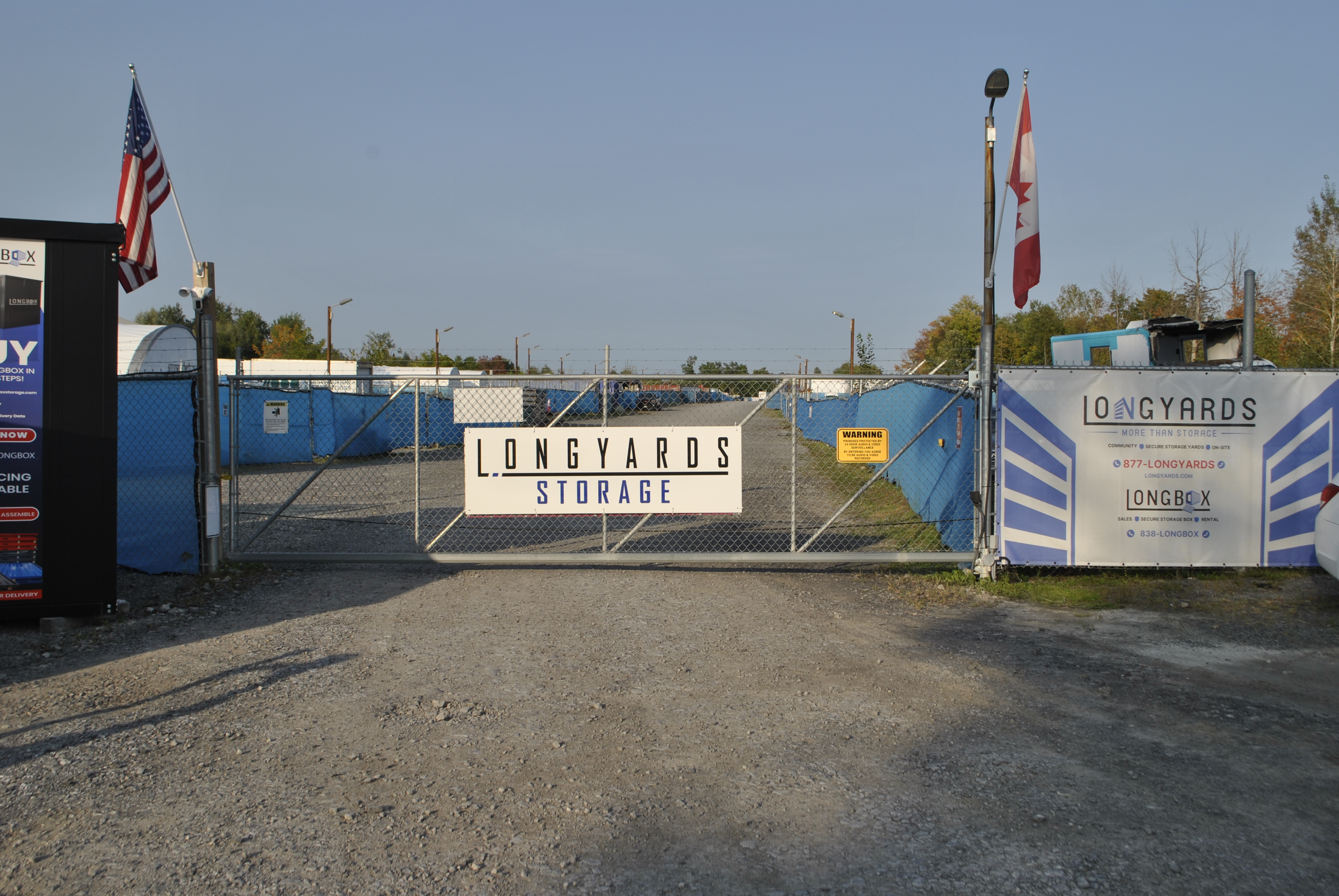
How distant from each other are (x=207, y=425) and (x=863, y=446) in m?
6.72

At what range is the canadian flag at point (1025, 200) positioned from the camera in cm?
827

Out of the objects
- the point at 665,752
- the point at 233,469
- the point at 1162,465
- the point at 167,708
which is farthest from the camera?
the point at 233,469

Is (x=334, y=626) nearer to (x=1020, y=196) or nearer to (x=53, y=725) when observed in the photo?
(x=53, y=725)

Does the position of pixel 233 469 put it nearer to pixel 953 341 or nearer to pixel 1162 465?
pixel 1162 465

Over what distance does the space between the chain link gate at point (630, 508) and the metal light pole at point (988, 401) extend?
0.27 metres

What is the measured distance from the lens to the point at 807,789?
405 cm

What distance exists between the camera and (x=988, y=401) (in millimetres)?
8312

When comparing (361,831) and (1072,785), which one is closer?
(361,831)

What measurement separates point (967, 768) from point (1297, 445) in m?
6.44

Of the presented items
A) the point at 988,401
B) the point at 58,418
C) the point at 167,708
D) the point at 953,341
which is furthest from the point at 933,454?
the point at 953,341

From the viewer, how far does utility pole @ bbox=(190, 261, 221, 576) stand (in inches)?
Answer: 336

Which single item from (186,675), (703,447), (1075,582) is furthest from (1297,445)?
(186,675)

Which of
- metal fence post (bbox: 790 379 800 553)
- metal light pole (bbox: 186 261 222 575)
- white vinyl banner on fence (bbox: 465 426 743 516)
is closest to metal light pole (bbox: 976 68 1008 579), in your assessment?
metal fence post (bbox: 790 379 800 553)

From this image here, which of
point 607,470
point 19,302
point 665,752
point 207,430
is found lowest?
point 665,752
